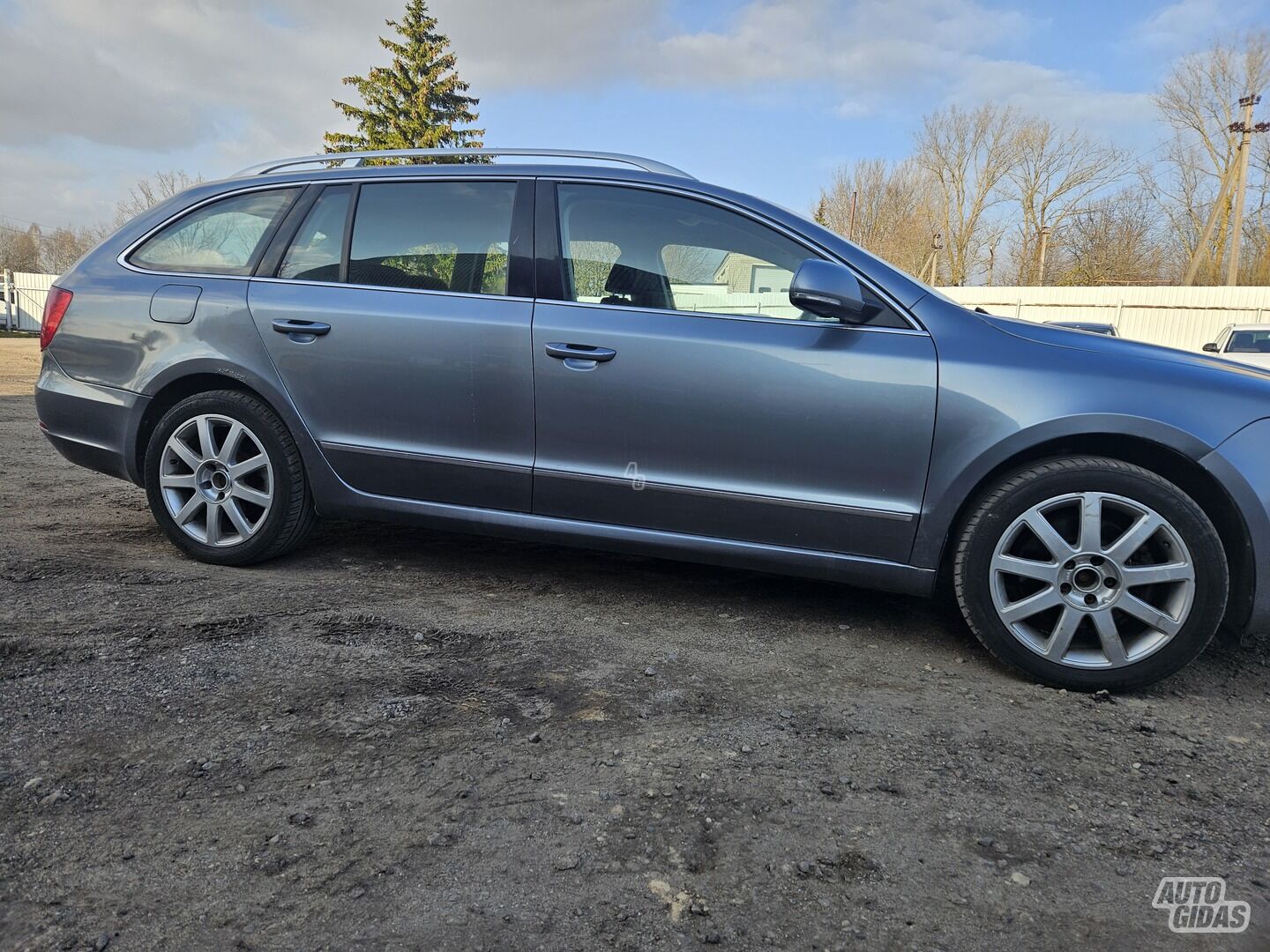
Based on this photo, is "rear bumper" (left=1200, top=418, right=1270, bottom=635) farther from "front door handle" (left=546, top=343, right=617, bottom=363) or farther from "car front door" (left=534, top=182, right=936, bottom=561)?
"front door handle" (left=546, top=343, right=617, bottom=363)

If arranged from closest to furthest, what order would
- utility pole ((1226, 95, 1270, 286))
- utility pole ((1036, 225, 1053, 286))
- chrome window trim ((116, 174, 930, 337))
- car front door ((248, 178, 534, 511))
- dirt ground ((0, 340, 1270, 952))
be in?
dirt ground ((0, 340, 1270, 952))
chrome window trim ((116, 174, 930, 337))
car front door ((248, 178, 534, 511))
utility pole ((1226, 95, 1270, 286))
utility pole ((1036, 225, 1053, 286))

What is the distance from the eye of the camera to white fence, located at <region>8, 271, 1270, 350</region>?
23.8 meters

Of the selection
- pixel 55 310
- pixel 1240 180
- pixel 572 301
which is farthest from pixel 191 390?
pixel 1240 180

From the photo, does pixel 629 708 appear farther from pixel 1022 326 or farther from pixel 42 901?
pixel 1022 326

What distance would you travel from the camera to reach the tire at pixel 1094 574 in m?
2.71

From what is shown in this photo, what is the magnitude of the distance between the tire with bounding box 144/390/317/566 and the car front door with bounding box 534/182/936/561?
1131 mm

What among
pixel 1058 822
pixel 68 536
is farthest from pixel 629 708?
pixel 68 536

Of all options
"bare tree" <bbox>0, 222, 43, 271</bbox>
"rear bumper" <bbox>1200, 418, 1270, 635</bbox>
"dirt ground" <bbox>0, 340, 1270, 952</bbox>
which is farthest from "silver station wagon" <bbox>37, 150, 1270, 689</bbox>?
"bare tree" <bbox>0, 222, 43, 271</bbox>

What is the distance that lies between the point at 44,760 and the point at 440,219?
2.32m

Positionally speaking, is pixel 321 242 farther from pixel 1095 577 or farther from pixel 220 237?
pixel 1095 577

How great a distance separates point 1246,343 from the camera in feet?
46.3

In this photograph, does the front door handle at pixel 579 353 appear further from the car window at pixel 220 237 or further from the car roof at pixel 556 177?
the car window at pixel 220 237

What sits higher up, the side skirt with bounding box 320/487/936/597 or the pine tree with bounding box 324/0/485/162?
the pine tree with bounding box 324/0/485/162

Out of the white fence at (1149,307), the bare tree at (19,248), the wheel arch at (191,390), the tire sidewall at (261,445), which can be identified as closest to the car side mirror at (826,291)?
the wheel arch at (191,390)
